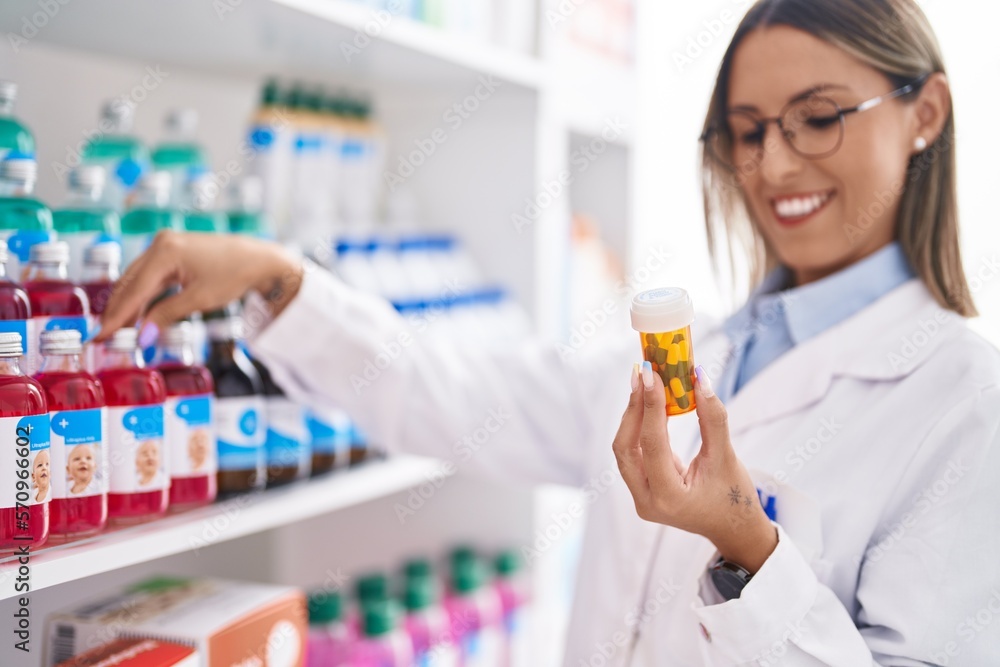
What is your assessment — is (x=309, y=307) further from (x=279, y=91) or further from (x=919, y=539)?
(x=919, y=539)

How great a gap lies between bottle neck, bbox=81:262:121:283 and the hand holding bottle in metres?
0.01

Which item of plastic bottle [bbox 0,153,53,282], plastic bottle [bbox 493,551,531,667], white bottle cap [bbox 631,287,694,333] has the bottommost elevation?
plastic bottle [bbox 493,551,531,667]

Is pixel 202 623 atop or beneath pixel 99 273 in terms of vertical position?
beneath

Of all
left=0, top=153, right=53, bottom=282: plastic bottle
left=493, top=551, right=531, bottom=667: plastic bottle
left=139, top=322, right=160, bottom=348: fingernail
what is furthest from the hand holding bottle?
left=493, top=551, right=531, bottom=667: plastic bottle

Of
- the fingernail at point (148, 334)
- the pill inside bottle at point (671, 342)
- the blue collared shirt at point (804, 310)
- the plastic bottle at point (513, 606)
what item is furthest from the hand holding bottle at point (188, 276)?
the plastic bottle at point (513, 606)

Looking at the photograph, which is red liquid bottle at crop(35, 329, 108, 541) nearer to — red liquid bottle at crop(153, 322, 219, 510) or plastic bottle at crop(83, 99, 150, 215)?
red liquid bottle at crop(153, 322, 219, 510)

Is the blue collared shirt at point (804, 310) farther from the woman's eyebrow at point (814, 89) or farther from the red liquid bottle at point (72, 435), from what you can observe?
the red liquid bottle at point (72, 435)

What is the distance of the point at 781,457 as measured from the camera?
3.65ft

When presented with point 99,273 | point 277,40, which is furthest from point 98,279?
point 277,40

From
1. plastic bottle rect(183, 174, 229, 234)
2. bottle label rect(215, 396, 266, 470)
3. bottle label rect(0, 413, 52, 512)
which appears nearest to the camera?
bottle label rect(0, 413, 52, 512)

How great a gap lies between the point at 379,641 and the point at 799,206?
0.91 metres

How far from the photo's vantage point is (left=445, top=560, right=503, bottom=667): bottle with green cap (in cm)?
163

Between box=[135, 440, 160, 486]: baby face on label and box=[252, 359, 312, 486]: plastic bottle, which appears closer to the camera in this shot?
box=[135, 440, 160, 486]: baby face on label

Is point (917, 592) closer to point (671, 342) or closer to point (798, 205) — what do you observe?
point (671, 342)
